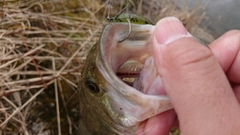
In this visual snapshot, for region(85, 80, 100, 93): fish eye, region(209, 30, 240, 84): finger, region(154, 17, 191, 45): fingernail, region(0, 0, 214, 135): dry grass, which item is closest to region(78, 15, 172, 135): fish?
region(85, 80, 100, 93): fish eye

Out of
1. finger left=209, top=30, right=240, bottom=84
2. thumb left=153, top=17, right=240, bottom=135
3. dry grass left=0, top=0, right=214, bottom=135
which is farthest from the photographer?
dry grass left=0, top=0, right=214, bottom=135

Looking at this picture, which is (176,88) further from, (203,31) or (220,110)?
(203,31)

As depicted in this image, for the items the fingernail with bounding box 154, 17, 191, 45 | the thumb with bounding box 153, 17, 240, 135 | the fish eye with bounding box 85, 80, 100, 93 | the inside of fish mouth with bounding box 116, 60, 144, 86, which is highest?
the fingernail with bounding box 154, 17, 191, 45

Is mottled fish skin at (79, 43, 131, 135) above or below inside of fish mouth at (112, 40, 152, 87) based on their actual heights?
below

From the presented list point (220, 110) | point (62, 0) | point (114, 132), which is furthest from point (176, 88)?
point (62, 0)

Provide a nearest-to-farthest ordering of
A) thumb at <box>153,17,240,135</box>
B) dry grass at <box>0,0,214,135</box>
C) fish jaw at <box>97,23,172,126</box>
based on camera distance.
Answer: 1. thumb at <box>153,17,240,135</box>
2. fish jaw at <box>97,23,172,126</box>
3. dry grass at <box>0,0,214,135</box>

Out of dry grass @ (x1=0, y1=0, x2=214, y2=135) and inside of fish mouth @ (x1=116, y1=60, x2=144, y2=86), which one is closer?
inside of fish mouth @ (x1=116, y1=60, x2=144, y2=86)

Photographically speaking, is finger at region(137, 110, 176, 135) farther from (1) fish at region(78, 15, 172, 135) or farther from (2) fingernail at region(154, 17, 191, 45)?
(2) fingernail at region(154, 17, 191, 45)

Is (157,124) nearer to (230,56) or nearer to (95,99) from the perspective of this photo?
(95,99)
